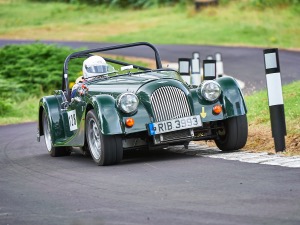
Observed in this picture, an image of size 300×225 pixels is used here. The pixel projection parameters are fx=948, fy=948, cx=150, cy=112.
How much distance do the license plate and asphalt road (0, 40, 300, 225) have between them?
0.39 metres

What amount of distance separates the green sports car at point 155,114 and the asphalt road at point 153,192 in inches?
Answer: 10.6

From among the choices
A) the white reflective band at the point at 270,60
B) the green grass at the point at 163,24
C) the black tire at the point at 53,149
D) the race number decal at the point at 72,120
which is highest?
the green grass at the point at 163,24

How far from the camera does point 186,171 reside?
10148 millimetres

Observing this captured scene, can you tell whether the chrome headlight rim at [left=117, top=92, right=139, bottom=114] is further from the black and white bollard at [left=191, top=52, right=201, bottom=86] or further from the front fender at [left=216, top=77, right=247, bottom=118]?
the black and white bollard at [left=191, top=52, right=201, bottom=86]

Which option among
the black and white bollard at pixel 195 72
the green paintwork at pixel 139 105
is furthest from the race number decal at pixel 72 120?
the black and white bollard at pixel 195 72

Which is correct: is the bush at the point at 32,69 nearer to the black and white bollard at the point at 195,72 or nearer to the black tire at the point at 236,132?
the black and white bollard at the point at 195,72

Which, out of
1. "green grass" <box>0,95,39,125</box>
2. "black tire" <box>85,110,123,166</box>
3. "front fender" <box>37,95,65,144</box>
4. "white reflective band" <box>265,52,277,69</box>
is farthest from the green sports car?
"green grass" <box>0,95,39,125</box>

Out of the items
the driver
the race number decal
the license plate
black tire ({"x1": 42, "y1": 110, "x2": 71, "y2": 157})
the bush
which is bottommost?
black tire ({"x1": 42, "y1": 110, "x2": 71, "y2": 157})

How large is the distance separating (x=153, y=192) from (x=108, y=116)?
2.82 meters

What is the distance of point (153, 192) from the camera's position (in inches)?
342

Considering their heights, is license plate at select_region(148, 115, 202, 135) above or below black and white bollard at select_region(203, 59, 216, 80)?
below

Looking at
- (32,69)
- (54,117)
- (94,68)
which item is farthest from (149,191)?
(32,69)

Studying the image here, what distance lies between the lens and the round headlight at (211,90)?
1179 centimetres

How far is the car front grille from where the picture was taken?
11.6 meters
